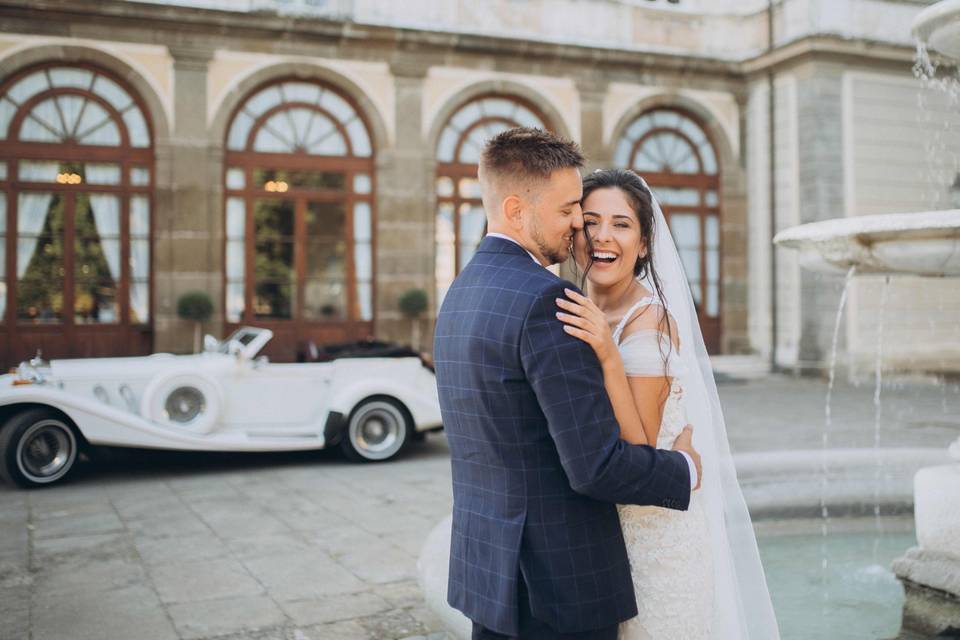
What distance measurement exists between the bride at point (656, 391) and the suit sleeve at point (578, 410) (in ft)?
0.19

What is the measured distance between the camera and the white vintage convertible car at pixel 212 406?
6.98 metres

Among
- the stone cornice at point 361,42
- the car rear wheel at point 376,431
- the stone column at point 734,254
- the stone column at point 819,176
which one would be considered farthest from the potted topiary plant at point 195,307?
the stone column at point 819,176

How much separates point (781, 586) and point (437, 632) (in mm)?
1782

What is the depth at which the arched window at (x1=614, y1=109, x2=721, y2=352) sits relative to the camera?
1609 centimetres

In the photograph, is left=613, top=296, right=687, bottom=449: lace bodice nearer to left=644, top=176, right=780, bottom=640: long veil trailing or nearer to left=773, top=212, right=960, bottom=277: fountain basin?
left=644, top=176, right=780, bottom=640: long veil trailing

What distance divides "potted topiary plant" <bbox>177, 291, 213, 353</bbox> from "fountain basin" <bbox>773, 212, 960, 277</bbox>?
33.2 ft

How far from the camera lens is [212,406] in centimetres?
761

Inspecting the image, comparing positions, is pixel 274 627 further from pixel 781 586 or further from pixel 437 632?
pixel 781 586

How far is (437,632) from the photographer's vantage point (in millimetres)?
3709

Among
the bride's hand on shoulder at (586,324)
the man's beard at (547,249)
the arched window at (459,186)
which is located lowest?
the bride's hand on shoulder at (586,324)

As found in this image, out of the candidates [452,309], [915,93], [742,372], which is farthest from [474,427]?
[915,93]

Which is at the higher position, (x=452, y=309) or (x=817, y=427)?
(x=452, y=309)

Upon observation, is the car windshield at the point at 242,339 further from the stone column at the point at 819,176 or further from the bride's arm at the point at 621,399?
the stone column at the point at 819,176

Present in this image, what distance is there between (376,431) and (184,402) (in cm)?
180
